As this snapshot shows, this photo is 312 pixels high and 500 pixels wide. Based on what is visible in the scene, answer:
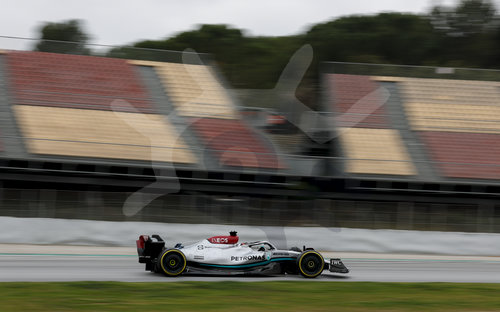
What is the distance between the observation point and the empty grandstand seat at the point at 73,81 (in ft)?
79.8

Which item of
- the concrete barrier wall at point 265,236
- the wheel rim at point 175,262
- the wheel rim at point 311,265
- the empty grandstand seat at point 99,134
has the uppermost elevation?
the empty grandstand seat at point 99,134

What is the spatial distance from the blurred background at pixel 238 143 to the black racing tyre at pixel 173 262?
6.38 m

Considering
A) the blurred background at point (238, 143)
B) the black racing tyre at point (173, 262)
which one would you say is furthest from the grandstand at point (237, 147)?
the black racing tyre at point (173, 262)

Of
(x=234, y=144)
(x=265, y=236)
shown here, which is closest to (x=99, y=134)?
(x=234, y=144)

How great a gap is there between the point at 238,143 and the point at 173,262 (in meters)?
11.9

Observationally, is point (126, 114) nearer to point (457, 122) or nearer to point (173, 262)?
point (173, 262)

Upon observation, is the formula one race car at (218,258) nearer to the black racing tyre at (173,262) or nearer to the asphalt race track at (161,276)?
the black racing tyre at (173,262)

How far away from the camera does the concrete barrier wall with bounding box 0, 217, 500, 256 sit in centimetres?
1719

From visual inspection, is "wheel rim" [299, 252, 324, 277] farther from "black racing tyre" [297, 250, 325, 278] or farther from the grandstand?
the grandstand

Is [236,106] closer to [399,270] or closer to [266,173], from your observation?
[266,173]

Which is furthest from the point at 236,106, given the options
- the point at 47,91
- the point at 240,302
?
the point at 240,302

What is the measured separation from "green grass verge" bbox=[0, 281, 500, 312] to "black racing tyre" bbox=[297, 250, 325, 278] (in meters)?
0.53

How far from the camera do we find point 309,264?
41.4 ft

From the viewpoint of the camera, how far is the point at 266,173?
72.8 feet
